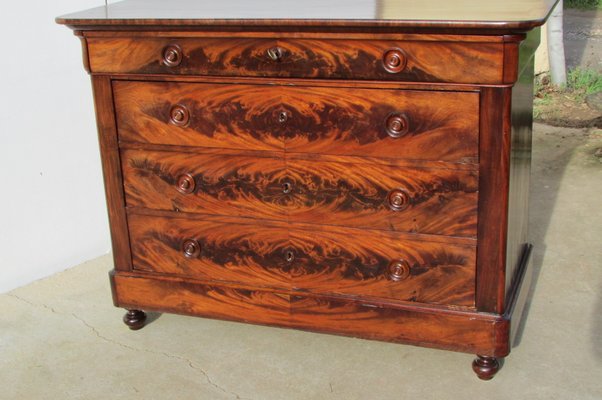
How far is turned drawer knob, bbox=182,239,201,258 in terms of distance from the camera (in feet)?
8.50

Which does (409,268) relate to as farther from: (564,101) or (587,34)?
(587,34)

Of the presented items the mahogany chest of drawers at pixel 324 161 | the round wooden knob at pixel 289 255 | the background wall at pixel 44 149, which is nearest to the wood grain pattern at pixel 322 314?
the mahogany chest of drawers at pixel 324 161

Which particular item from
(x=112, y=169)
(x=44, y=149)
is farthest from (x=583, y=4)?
(x=112, y=169)

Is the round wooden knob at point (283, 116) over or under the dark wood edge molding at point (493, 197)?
over

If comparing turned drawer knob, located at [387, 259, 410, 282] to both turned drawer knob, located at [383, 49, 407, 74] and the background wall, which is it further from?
the background wall

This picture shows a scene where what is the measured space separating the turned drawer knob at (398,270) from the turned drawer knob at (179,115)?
70 cm

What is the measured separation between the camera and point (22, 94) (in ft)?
9.80

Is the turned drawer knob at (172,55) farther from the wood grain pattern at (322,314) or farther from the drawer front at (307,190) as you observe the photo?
the wood grain pattern at (322,314)

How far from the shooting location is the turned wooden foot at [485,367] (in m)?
2.42

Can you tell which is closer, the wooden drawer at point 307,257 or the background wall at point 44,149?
the wooden drawer at point 307,257

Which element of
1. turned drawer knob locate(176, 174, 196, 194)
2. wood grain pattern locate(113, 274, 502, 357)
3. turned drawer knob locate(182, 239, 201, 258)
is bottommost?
wood grain pattern locate(113, 274, 502, 357)

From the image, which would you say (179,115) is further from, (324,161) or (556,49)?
(556,49)

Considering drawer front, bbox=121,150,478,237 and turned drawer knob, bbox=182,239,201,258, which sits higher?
drawer front, bbox=121,150,478,237

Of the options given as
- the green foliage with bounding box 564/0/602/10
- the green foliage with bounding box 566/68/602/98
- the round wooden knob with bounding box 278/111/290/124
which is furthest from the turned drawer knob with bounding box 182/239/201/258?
the green foliage with bounding box 564/0/602/10
